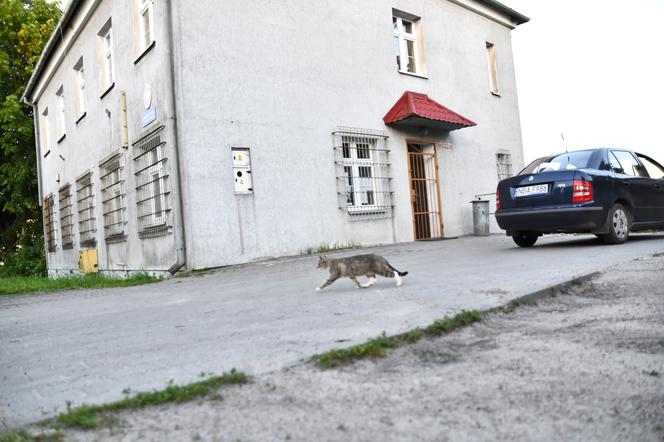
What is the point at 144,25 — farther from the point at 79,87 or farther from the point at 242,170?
the point at 79,87

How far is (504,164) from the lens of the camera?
59.9 feet

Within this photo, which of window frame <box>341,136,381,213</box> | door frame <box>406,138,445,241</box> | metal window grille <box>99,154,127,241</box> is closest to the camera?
window frame <box>341,136,381,213</box>

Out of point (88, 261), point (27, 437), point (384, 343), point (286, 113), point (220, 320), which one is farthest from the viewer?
point (88, 261)

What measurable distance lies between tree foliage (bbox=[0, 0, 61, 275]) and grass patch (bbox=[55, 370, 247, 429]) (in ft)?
76.5

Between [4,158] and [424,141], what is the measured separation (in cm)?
2099

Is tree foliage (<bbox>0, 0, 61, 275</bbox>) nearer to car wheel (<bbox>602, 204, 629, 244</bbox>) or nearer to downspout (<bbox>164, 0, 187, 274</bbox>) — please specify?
downspout (<bbox>164, 0, 187, 274</bbox>)

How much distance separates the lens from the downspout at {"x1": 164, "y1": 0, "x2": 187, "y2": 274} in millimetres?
10375

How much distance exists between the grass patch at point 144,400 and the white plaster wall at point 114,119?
27.1 feet

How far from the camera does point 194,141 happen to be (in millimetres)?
10297

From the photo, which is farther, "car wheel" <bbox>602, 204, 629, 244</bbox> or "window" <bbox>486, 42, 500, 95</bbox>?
"window" <bbox>486, 42, 500, 95</bbox>

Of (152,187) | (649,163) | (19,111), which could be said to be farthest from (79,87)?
(649,163)

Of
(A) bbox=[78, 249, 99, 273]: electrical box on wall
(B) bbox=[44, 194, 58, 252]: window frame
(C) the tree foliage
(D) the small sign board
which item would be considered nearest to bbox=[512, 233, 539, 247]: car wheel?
(D) the small sign board

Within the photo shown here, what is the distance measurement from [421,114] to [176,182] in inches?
242

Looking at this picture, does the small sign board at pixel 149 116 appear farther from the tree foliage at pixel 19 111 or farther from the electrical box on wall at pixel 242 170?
the tree foliage at pixel 19 111
